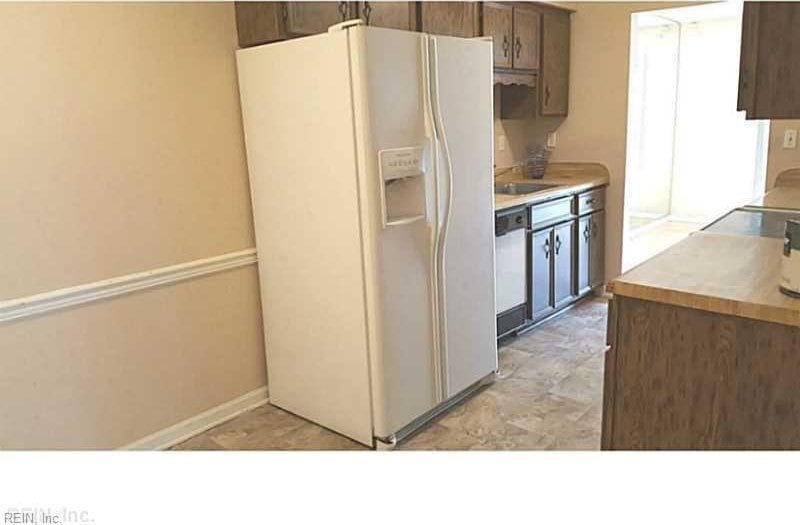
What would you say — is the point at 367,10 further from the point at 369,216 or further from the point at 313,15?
the point at 369,216

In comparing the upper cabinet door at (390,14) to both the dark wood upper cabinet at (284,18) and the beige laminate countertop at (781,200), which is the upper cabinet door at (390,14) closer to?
the dark wood upper cabinet at (284,18)

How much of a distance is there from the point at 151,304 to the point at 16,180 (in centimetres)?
67

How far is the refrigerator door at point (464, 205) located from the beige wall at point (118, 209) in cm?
91

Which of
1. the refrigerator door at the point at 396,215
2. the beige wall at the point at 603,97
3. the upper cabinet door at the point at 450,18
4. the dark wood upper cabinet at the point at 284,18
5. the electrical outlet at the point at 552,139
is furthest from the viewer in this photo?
the electrical outlet at the point at 552,139

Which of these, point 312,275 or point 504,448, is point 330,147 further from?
point 504,448

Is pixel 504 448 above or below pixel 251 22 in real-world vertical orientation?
below

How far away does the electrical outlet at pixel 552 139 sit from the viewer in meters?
4.42

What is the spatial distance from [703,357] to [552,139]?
10.6ft

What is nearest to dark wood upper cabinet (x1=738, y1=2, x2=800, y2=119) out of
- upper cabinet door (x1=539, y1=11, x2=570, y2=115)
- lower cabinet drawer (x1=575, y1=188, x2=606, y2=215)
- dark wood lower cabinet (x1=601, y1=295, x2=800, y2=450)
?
dark wood lower cabinet (x1=601, y1=295, x2=800, y2=450)

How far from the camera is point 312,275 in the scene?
2453 mm

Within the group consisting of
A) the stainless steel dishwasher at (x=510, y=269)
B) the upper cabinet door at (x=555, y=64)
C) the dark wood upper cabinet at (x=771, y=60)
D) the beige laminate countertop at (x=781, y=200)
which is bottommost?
the stainless steel dishwasher at (x=510, y=269)

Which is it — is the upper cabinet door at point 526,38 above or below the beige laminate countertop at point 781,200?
above

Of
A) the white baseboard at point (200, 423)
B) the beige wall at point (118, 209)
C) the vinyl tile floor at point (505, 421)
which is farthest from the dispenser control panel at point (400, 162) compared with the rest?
the white baseboard at point (200, 423)
